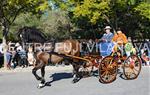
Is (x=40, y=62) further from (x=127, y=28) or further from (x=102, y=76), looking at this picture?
(x=127, y=28)

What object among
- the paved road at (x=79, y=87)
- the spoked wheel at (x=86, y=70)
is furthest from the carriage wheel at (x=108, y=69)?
the spoked wheel at (x=86, y=70)

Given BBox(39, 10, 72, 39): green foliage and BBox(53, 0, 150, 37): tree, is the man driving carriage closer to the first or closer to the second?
BBox(53, 0, 150, 37): tree

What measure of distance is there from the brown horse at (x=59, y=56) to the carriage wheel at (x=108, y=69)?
4.21 feet

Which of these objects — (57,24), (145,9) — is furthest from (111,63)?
(57,24)

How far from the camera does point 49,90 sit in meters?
A: 13.7

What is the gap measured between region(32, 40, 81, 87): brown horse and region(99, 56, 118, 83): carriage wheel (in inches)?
50.5

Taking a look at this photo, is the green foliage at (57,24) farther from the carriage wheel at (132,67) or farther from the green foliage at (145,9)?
the carriage wheel at (132,67)

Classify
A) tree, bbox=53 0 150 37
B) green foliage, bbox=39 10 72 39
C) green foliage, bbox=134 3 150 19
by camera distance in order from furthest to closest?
green foliage, bbox=39 10 72 39 → green foliage, bbox=134 3 150 19 → tree, bbox=53 0 150 37

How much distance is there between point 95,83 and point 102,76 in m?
0.52

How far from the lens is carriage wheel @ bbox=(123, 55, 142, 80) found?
583 inches

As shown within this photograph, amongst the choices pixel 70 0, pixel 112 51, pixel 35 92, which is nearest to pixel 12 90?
pixel 35 92

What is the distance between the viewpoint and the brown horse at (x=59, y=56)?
1468cm

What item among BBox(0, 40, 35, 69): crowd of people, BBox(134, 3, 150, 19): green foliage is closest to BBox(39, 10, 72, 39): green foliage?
BBox(134, 3, 150, 19): green foliage

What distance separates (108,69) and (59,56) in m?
1.70
